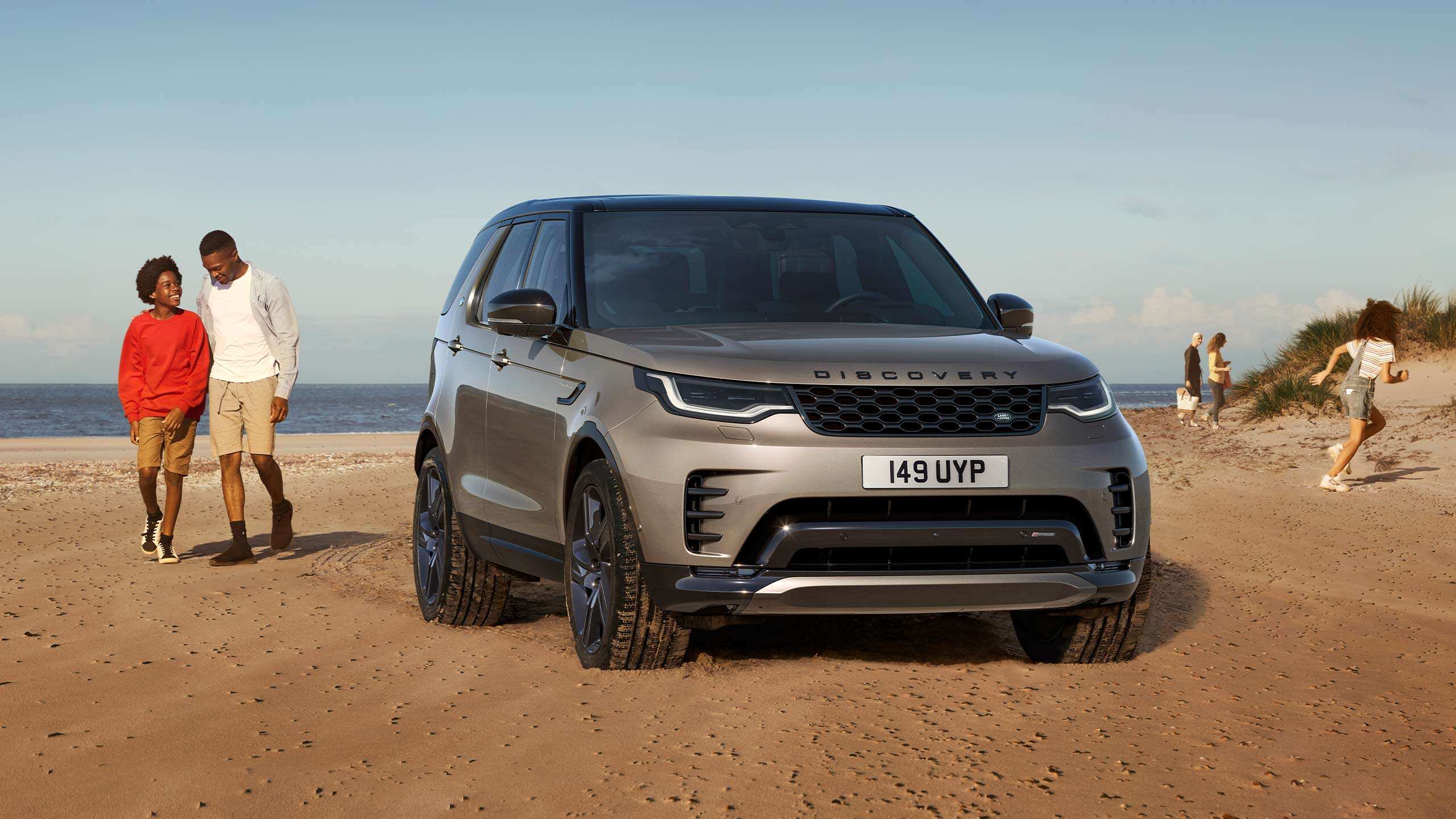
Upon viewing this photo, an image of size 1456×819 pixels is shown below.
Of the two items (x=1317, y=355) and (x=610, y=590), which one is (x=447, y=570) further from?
(x=1317, y=355)

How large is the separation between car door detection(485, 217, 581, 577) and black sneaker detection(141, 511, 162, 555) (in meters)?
4.33

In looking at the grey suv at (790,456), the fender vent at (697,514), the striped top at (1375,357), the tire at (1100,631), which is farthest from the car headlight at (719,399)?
the striped top at (1375,357)

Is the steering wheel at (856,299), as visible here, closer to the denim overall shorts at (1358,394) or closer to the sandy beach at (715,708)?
the sandy beach at (715,708)

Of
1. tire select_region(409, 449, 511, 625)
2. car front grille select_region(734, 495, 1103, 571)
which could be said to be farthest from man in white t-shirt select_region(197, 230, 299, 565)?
car front grille select_region(734, 495, 1103, 571)

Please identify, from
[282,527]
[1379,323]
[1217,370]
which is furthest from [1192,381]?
[282,527]

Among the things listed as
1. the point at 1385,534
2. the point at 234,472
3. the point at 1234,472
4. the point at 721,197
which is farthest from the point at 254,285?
the point at 1234,472

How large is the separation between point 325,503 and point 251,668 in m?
8.34

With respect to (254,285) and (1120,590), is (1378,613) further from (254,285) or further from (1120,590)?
(254,285)

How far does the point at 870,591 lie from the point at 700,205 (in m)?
2.46

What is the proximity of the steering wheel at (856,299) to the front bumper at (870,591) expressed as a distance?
1.63m

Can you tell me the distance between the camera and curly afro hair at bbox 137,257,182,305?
10023 millimetres

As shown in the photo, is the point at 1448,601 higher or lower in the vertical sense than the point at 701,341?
lower

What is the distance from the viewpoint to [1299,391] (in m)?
21.9

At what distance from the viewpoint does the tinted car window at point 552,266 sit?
643cm
